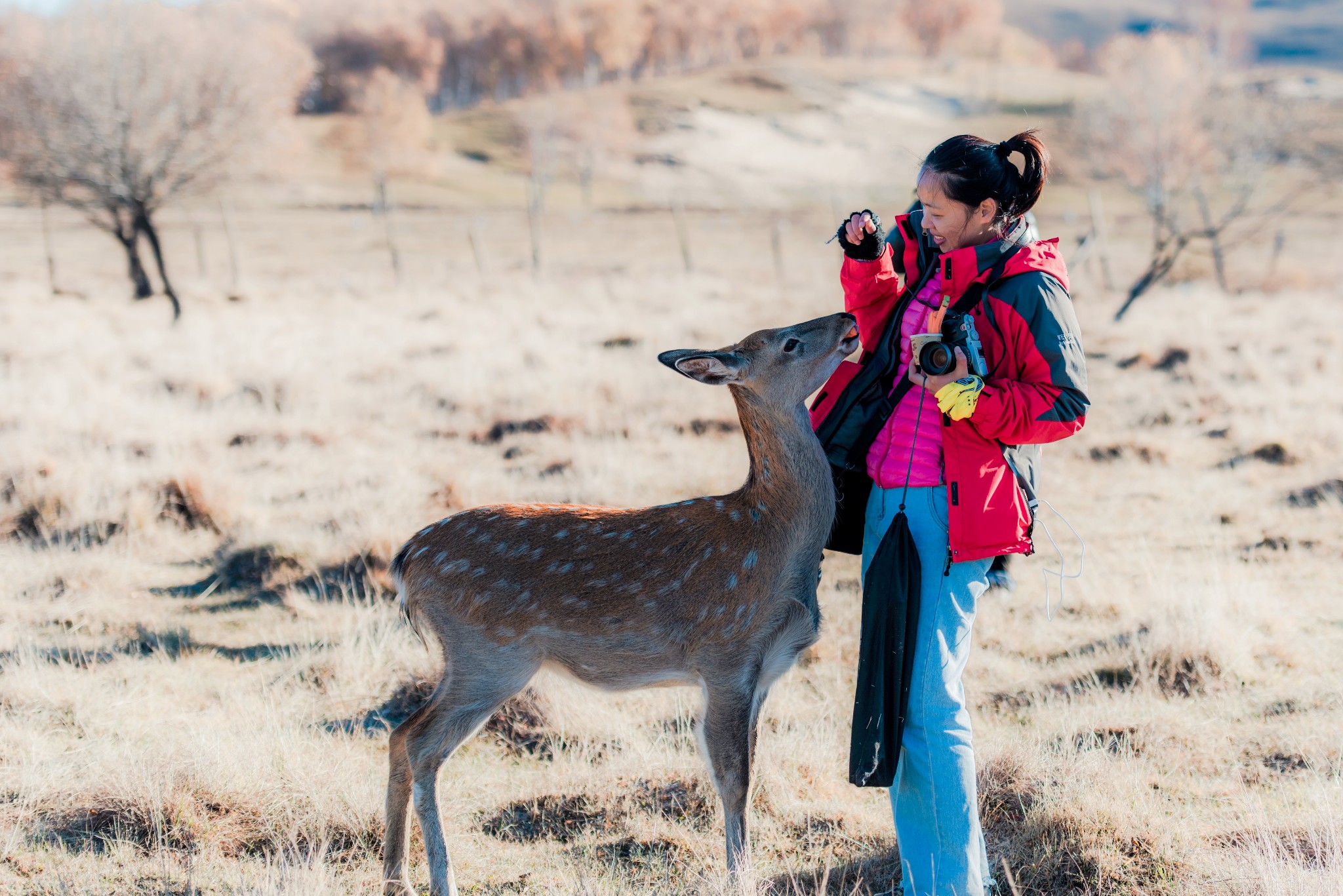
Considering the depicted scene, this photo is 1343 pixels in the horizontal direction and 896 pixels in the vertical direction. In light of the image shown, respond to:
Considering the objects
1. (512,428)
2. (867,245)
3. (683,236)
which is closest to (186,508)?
(512,428)

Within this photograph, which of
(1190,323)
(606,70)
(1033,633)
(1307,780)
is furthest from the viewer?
(606,70)

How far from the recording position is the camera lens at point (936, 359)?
2.65 meters

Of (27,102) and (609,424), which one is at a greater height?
(27,102)

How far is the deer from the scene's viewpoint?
10.8 feet

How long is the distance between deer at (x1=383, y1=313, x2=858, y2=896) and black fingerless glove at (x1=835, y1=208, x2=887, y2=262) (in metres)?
0.43

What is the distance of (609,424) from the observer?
34.1ft

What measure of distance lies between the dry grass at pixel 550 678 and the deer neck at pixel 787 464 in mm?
1144

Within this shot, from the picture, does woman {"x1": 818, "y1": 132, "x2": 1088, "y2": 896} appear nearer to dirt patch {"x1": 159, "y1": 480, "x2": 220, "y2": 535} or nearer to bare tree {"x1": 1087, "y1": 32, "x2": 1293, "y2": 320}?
dirt patch {"x1": 159, "y1": 480, "x2": 220, "y2": 535}

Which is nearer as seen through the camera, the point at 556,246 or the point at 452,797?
the point at 452,797

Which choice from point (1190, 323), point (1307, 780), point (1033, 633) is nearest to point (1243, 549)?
point (1033, 633)

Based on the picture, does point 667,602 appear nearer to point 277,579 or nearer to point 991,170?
point 991,170

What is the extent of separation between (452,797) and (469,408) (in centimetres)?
782

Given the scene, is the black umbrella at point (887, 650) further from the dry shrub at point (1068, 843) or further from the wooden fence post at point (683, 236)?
the wooden fence post at point (683, 236)

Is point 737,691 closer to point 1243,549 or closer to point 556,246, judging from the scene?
point 1243,549
